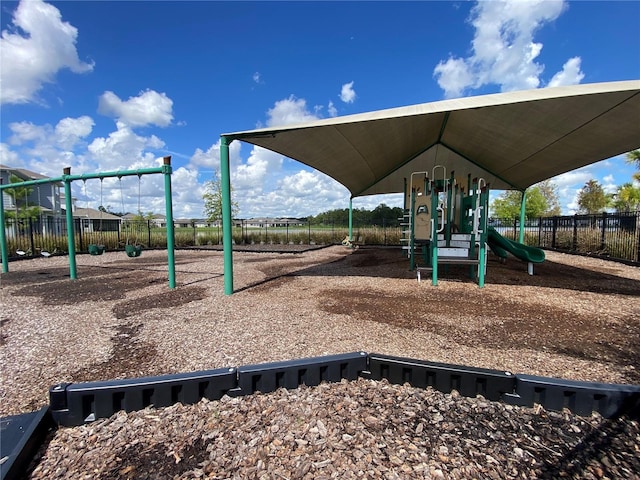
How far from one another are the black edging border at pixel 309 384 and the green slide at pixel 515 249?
5.95 meters

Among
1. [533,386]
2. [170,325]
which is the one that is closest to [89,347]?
[170,325]

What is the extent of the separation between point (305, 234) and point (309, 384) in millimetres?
16803

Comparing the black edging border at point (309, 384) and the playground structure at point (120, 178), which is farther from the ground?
the playground structure at point (120, 178)

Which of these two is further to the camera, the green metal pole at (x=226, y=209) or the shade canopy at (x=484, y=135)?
the green metal pole at (x=226, y=209)

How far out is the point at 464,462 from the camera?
1.56 metres

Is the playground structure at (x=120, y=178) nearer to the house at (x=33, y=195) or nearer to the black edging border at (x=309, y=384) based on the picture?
the black edging border at (x=309, y=384)

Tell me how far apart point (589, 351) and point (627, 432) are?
147cm

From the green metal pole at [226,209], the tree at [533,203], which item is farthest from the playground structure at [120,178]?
the tree at [533,203]

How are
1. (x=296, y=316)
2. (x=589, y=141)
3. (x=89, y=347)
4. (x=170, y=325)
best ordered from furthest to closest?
(x=589, y=141) → (x=296, y=316) → (x=170, y=325) → (x=89, y=347)

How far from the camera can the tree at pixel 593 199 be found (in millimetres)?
29405

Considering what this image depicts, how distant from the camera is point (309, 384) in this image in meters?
2.30

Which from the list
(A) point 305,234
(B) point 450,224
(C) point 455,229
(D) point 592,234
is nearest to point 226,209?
(B) point 450,224

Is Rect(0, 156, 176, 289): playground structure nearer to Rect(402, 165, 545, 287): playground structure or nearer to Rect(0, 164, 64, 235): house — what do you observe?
Rect(402, 165, 545, 287): playground structure

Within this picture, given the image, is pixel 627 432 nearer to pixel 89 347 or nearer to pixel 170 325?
pixel 170 325
